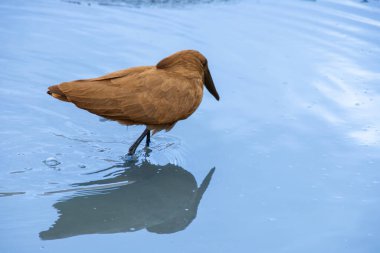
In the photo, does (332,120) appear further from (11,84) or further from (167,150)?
(11,84)

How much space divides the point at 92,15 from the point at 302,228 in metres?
4.52

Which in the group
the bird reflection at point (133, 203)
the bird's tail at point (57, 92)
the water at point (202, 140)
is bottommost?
the bird reflection at point (133, 203)

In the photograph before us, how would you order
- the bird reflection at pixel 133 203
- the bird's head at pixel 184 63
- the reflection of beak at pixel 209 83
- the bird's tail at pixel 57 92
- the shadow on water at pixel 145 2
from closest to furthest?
the bird reflection at pixel 133 203
the bird's tail at pixel 57 92
the bird's head at pixel 184 63
the reflection of beak at pixel 209 83
the shadow on water at pixel 145 2

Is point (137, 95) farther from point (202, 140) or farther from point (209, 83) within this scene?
point (209, 83)

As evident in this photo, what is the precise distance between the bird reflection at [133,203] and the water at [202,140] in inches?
0.5

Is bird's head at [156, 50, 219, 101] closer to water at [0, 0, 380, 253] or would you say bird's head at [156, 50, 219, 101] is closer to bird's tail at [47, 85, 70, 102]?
water at [0, 0, 380, 253]

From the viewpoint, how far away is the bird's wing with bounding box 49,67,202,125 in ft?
16.4

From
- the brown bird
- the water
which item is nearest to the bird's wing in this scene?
the brown bird

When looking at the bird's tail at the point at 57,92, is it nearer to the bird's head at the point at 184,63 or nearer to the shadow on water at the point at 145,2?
the bird's head at the point at 184,63

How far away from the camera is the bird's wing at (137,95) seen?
5.01 meters

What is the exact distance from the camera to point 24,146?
17.2ft

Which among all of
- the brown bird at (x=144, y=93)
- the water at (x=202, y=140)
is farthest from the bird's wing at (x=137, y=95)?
the water at (x=202, y=140)

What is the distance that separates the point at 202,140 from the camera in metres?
5.54

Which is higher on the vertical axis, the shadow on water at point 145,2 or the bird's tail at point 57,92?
the shadow on water at point 145,2
